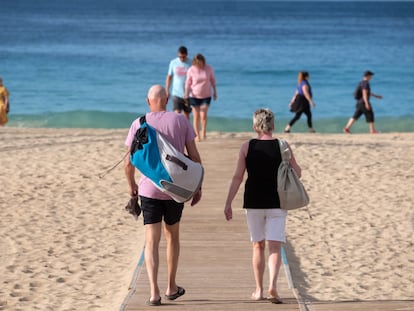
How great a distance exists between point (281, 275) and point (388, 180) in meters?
6.36

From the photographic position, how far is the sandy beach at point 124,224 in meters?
9.20

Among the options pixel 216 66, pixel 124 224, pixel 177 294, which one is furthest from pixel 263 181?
pixel 216 66

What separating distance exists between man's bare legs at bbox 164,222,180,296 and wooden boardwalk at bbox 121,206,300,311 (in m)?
Result: 0.12

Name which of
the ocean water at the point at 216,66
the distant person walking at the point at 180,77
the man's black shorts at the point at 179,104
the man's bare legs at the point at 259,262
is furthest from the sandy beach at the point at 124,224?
the ocean water at the point at 216,66

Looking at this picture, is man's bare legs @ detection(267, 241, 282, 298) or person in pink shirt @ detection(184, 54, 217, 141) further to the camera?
person in pink shirt @ detection(184, 54, 217, 141)

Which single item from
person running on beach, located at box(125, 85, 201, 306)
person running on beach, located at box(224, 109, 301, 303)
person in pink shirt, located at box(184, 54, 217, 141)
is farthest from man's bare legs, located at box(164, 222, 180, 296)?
person in pink shirt, located at box(184, 54, 217, 141)

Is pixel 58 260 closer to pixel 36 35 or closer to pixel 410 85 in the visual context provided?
pixel 410 85

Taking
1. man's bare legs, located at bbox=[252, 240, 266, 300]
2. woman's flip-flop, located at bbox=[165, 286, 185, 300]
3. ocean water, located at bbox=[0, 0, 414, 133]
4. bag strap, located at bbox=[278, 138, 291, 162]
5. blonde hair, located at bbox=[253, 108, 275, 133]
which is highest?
ocean water, located at bbox=[0, 0, 414, 133]

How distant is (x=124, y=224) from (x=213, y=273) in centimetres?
347

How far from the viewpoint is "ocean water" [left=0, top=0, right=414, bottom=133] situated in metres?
36.1

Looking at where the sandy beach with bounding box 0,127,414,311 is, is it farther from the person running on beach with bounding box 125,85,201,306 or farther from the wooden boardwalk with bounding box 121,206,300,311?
the person running on beach with bounding box 125,85,201,306

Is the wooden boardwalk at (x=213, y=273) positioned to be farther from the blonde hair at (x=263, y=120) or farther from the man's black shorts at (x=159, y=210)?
the blonde hair at (x=263, y=120)

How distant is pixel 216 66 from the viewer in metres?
56.6

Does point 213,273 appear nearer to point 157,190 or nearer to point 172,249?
point 172,249
